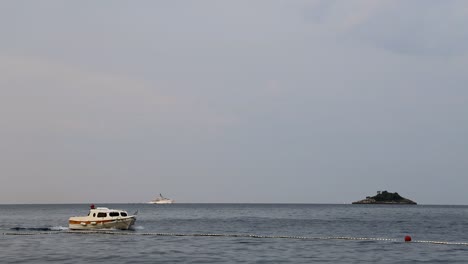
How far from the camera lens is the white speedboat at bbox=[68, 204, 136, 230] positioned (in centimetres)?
8662

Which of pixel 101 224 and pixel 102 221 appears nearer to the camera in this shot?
pixel 101 224

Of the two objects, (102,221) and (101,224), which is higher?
(102,221)

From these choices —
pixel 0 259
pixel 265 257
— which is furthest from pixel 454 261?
pixel 0 259

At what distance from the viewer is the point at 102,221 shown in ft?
284

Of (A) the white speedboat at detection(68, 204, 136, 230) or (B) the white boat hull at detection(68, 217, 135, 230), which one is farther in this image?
(A) the white speedboat at detection(68, 204, 136, 230)

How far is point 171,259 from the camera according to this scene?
4969 cm

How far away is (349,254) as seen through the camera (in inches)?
2140

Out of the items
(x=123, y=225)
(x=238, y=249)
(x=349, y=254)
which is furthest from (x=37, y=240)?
(x=349, y=254)

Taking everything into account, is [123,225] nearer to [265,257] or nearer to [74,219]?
[74,219]

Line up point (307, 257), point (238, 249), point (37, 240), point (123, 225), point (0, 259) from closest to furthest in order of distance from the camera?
point (0, 259) → point (307, 257) → point (238, 249) → point (37, 240) → point (123, 225)

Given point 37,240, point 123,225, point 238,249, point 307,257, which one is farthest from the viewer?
point 123,225

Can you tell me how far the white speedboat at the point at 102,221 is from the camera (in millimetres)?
86625

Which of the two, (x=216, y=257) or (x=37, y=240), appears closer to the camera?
(x=216, y=257)

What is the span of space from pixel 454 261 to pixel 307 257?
12.1 meters
